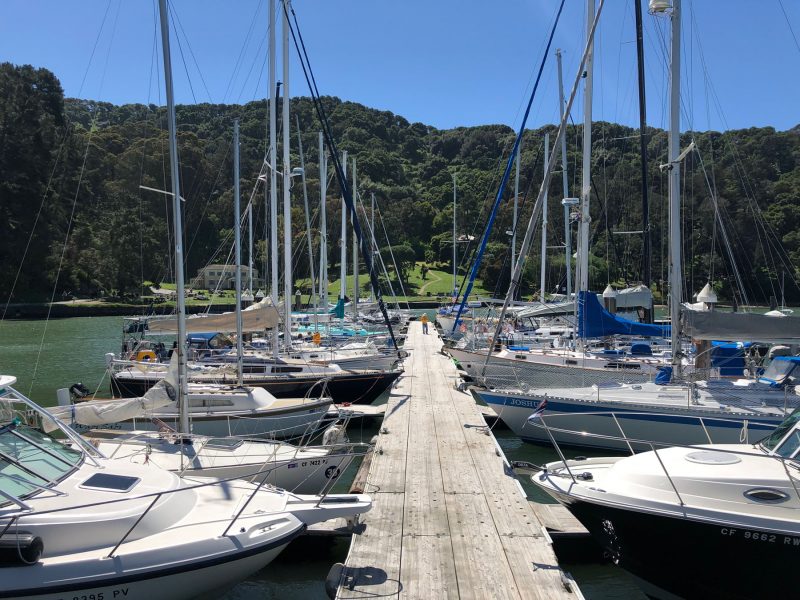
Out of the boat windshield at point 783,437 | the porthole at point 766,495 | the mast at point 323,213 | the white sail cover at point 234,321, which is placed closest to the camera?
the porthole at point 766,495

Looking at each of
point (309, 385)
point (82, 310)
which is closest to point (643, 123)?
point (309, 385)

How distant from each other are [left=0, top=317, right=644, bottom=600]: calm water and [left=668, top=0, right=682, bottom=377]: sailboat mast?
4370 mm

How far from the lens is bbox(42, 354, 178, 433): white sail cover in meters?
13.2

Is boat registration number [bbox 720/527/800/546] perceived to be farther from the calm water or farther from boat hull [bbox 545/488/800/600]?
the calm water

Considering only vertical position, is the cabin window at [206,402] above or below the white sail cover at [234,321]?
below

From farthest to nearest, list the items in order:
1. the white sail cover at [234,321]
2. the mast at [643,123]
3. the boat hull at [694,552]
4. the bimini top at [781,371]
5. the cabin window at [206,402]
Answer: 1. the mast at [643,123]
2. the white sail cover at [234,321]
3. the cabin window at [206,402]
4. the bimini top at [781,371]
5. the boat hull at [694,552]


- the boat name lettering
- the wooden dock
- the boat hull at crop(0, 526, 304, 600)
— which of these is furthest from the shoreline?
the boat hull at crop(0, 526, 304, 600)

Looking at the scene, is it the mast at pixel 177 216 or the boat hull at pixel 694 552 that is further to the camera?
the mast at pixel 177 216

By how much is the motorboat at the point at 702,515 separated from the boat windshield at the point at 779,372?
6945 millimetres

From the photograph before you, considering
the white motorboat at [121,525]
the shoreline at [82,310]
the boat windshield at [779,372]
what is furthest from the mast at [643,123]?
the shoreline at [82,310]

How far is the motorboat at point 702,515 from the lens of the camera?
7.87 meters

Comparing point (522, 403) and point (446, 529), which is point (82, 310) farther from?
point (446, 529)

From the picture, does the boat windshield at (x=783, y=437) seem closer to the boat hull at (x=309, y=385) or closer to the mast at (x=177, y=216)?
the mast at (x=177, y=216)

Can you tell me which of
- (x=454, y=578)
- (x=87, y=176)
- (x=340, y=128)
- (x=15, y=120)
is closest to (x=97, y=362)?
(x=454, y=578)
